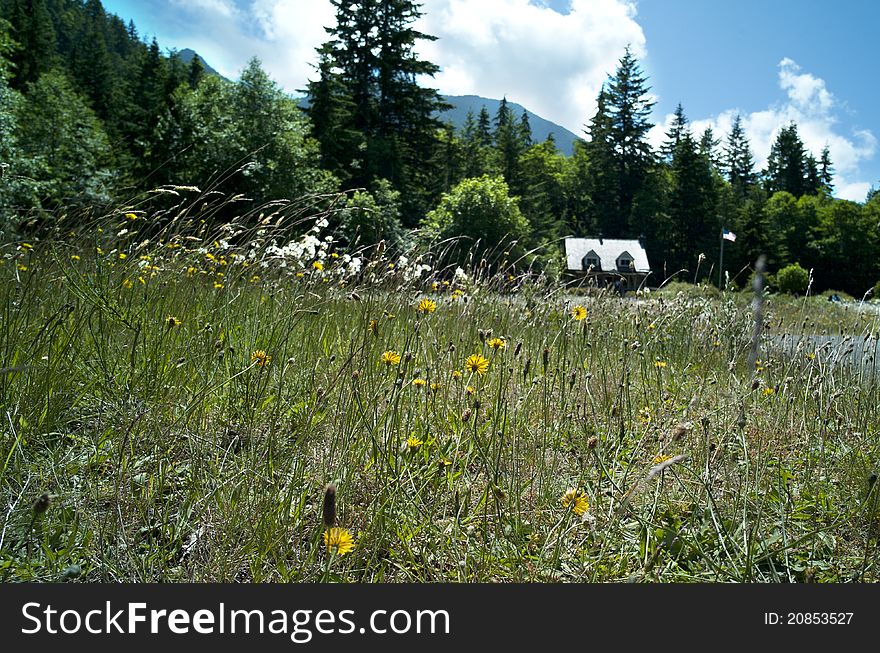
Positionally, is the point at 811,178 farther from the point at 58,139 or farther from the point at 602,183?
the point at 58,139

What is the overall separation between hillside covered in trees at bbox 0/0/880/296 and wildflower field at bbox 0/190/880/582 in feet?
3.94

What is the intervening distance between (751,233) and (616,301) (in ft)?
171

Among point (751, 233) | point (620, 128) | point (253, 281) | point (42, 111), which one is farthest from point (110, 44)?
point (253, 281)

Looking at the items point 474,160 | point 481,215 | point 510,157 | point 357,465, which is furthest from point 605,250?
point 357,465

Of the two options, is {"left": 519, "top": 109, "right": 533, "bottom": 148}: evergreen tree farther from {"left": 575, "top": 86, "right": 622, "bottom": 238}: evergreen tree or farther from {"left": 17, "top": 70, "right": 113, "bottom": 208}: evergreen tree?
{"left": 17, "top": 70, "right": 113, "bottom": 208}: evergreen tree

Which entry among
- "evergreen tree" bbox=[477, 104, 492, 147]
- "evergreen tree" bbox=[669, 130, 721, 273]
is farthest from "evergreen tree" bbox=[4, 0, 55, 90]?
"evergreen tree" bbox=[669, 130, 721, 273]

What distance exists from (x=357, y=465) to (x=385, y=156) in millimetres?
36558

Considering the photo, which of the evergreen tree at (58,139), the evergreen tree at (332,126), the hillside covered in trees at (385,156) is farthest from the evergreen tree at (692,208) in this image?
the evergreen tree at (58,139)

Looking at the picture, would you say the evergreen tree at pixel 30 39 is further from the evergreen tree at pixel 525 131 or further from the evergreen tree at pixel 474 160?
the evergreen tree at pixel 525 131

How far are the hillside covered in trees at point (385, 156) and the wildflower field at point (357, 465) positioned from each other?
1.20m

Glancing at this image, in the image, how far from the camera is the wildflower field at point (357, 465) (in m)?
1.42

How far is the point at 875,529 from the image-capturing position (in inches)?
68.0

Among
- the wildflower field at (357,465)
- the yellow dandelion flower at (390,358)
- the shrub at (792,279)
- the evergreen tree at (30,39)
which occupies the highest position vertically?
the evergreen tree at (30,39)

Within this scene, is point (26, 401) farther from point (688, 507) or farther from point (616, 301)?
point (616, 301)
